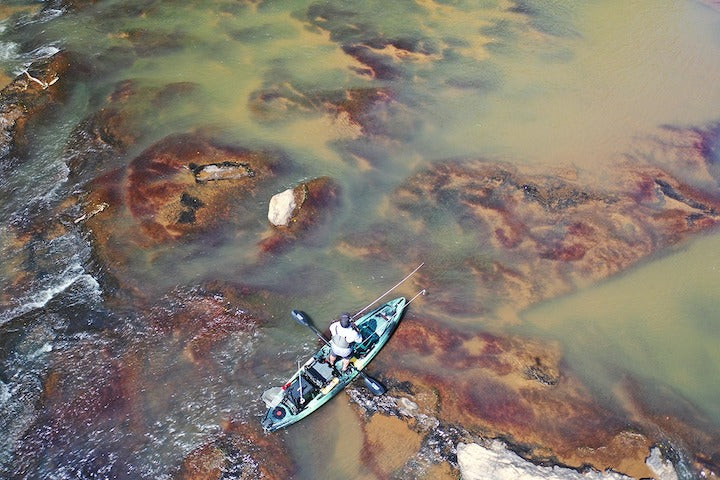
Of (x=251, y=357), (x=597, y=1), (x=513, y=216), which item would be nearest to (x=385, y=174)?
(x=513, y=216)

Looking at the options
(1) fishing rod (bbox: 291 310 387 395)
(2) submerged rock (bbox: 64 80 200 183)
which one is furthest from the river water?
(1) fishing rod (bbox: 291 310 387 395)

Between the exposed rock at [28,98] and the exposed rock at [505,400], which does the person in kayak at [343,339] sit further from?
the exposed rock at [28,98]

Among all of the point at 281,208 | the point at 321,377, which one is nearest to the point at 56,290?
the point at 281,208

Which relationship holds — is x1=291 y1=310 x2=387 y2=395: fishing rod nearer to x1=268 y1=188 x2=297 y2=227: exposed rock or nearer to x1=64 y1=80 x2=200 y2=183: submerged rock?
x1=268 y1=188 x2=297 y2=227: exposed rock

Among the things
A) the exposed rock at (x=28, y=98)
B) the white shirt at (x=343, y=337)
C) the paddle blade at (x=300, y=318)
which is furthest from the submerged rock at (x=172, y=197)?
the white shirt at (x=343, y=337)

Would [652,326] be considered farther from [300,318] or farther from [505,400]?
[300,318]

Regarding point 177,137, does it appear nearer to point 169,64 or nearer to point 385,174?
point 169,64
